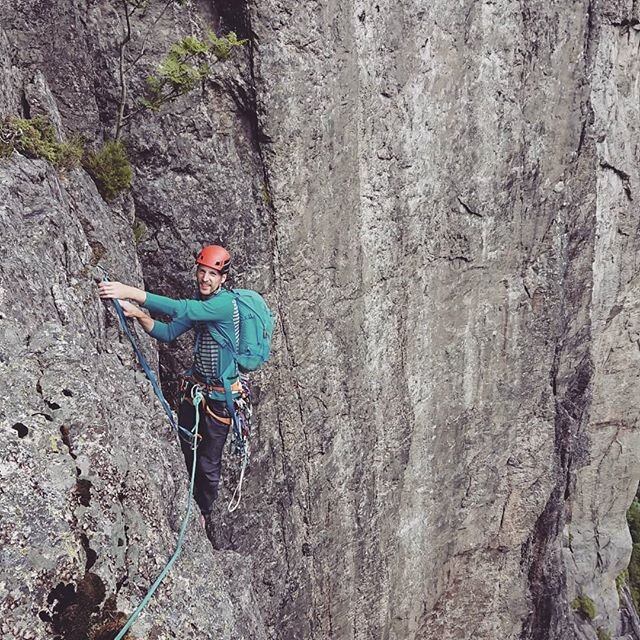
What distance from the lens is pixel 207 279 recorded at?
7.00 m

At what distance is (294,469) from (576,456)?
9.57 meters

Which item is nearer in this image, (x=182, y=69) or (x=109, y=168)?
(x=182, y=69)

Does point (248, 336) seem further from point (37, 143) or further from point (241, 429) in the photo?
point (37, 143)

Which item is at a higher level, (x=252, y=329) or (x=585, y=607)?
(x=252, y=329)

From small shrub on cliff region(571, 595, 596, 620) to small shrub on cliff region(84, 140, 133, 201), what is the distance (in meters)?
18.7

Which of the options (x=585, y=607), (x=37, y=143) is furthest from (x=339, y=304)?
(x=585, y=607)

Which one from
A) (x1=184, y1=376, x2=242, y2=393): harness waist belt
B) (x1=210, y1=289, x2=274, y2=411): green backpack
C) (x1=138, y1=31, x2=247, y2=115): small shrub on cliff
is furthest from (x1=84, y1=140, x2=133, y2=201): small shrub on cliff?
(x1=184, y1=376, x2=242, y2=393): harness waist belt

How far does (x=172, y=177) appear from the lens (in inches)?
330

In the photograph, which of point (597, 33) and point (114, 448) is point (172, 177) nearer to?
point (114, 448)

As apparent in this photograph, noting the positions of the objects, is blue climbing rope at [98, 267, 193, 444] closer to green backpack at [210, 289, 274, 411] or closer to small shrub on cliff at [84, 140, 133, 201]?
green backpack at [210, 289, 274, 411]

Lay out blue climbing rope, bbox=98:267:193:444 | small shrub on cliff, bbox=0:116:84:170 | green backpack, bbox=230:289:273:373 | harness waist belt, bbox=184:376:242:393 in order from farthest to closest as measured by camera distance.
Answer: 1. harness waist belt, bbox=184:376:242:393
2. green backpack, bbox=230:289:273:373
3. blue climbing rope, bbox=98:267:193:444
4. small shrub on cliff, bbox=0:116:84:170

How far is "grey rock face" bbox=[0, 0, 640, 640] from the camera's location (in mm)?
4605

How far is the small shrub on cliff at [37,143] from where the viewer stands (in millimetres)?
5928

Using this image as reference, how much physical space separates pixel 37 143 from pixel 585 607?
2036 centimetres
